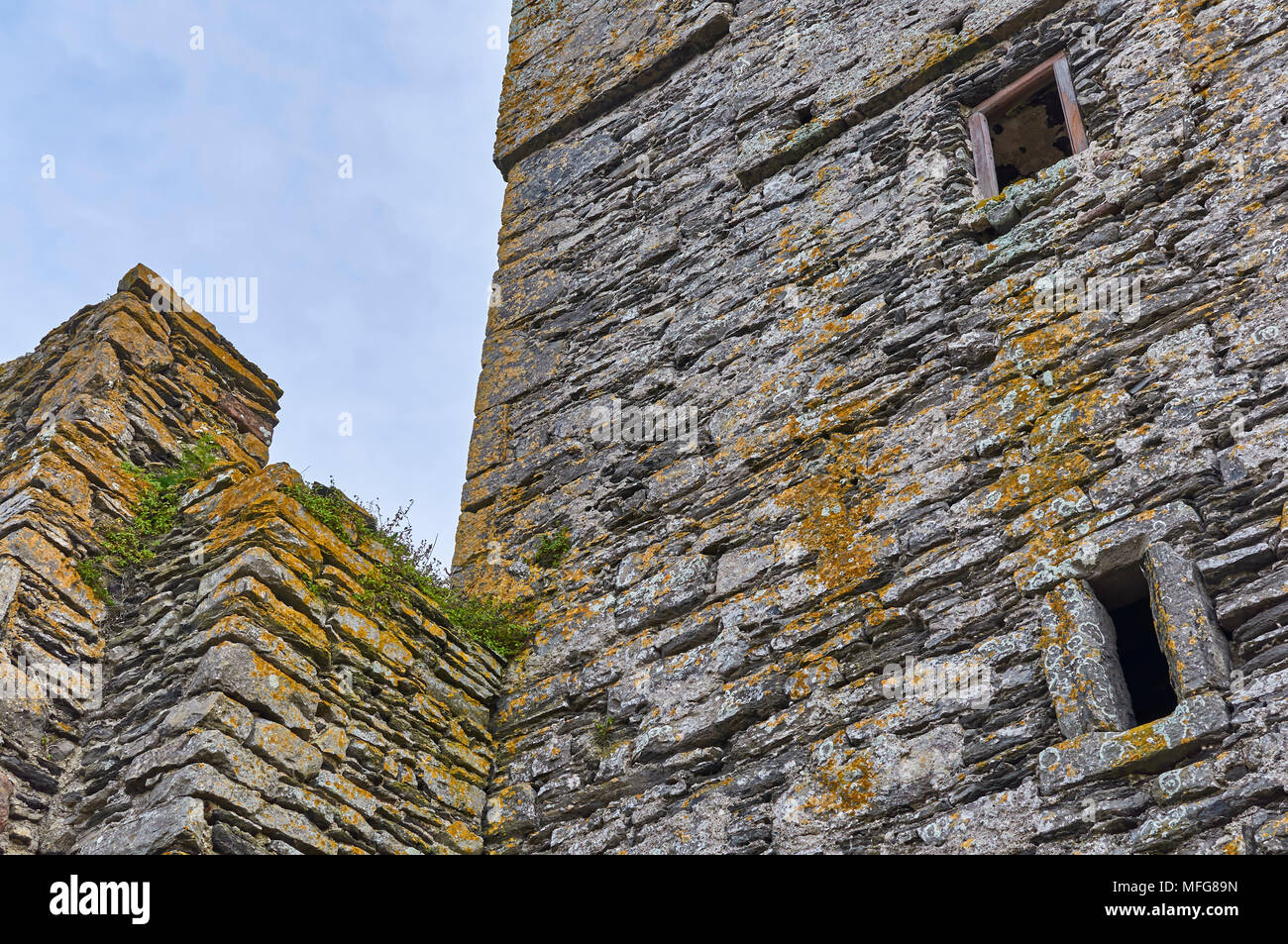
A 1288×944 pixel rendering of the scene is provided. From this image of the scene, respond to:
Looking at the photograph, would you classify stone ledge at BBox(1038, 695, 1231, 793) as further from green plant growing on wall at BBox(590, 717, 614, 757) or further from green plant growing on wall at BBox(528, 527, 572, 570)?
green plant growing on wall at BBox(528, 527, 572, 570)

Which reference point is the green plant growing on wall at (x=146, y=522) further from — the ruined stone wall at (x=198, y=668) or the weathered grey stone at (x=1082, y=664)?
the weathered grey stone at (x=1082, y=664)

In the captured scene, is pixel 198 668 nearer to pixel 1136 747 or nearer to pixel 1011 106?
pixel 1136 747

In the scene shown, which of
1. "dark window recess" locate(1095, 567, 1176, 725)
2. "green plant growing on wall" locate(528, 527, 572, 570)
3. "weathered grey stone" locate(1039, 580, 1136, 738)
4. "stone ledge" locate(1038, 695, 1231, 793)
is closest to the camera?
"stone ledge" locate(1038, 695, 1231, 793)

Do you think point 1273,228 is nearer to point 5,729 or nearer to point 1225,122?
point 1225,122

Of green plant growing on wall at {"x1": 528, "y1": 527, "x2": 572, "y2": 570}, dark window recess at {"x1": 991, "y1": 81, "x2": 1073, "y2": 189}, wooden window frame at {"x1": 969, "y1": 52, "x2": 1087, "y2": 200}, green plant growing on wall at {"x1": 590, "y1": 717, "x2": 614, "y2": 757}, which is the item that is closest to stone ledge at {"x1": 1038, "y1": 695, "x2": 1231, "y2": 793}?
green plant growing on wall at {"x1": 590, "y1": 717, "x2": 614, "y2": 757}

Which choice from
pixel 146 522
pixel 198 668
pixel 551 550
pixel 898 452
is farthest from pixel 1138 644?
pixel 146 522

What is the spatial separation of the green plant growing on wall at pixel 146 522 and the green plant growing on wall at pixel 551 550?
142 cm

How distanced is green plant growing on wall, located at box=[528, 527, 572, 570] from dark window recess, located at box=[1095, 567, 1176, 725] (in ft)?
7.88

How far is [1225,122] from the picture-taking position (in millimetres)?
5043

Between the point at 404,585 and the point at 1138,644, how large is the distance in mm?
2696

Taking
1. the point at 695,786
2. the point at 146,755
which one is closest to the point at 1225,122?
the point at 695,786

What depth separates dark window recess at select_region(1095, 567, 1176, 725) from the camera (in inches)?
166

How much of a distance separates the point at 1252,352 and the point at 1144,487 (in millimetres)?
580

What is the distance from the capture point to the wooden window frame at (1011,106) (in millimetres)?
5641
